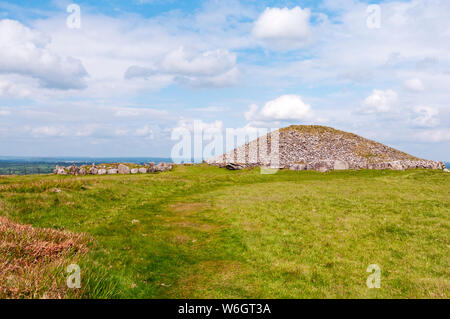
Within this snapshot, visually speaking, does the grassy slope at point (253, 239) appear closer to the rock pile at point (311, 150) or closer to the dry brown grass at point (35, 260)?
the dry brown grass at point (35, 260)

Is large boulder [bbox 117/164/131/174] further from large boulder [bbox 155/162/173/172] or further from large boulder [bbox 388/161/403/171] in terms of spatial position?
large boulder [bbox 388/161/403/171]

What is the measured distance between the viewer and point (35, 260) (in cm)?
930

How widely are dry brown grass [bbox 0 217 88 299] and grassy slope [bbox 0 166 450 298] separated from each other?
0.73 meters

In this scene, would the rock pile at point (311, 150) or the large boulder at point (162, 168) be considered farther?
the rock pile at point (311, 150)

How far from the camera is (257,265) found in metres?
12.5

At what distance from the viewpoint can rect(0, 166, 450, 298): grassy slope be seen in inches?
410

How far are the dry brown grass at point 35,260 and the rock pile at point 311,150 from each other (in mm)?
46169

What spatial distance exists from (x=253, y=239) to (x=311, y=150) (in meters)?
62.6

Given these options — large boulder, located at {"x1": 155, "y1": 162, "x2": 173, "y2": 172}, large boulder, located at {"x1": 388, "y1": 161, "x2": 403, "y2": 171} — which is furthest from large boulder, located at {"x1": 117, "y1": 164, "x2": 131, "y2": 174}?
large boulder, located at {"x1": 388, "y1": 161, "x2": 403, "y2": 171}

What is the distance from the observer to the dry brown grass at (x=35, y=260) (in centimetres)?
751

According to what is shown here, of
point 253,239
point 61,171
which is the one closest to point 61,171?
point 61,171

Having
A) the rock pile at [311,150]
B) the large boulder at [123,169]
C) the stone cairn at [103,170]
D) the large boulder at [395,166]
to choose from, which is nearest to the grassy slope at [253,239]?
the large boulder at [395,166]

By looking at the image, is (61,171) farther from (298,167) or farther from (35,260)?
(35,260)
